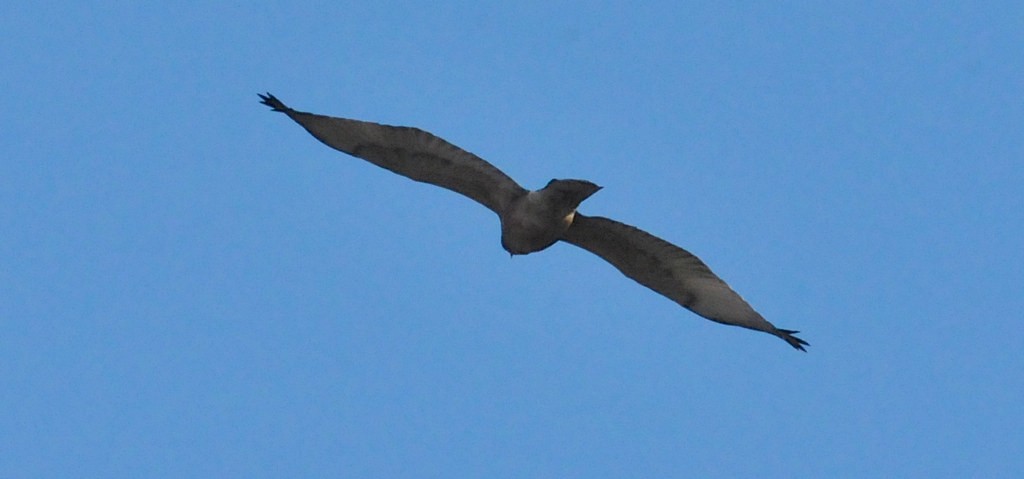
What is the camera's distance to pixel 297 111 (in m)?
18.4

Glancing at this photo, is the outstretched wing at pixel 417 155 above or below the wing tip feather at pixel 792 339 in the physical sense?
above

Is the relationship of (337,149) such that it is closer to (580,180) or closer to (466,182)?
(466,182)

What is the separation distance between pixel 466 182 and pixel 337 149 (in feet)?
4.78

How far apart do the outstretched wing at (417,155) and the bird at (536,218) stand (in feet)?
0.03

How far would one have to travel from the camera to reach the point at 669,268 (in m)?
18.6

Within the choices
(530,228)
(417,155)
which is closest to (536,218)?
(530,228)

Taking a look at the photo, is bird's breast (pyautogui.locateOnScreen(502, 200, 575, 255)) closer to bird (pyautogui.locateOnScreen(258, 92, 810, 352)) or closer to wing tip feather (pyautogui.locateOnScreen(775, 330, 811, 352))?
bird (pyautogui.locateOnScreen(258, 92, 810, 352))

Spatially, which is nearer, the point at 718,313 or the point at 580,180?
the point at 580,180

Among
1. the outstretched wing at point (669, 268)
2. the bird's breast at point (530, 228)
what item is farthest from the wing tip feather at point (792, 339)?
the bird's breast at point (530, 228)

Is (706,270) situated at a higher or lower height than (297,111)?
lower

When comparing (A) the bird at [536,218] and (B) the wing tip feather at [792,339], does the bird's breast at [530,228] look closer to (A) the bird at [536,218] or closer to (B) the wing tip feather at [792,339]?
(A) the bird at [536,218]

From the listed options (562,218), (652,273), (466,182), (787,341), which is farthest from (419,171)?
(787,341)

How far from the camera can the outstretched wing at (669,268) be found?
18375mm

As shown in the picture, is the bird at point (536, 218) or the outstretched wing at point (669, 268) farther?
the outstretched wing at point (669, 268)
